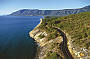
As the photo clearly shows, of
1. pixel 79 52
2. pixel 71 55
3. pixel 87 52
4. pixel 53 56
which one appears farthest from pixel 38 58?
pixel 87 52

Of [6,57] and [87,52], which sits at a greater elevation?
[87,52]

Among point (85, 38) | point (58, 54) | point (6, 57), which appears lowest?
point (6, 57)

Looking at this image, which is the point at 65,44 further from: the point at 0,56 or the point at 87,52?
the point at 0,56

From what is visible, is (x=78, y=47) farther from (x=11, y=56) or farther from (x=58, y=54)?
(x=11, y=56)

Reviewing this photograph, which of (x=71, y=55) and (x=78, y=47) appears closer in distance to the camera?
(x=71, y=55)

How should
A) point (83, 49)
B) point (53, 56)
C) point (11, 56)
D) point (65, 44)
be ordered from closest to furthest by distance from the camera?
point (53, 56) < point (83, 49) < point (11, 56) < point (65, 44)

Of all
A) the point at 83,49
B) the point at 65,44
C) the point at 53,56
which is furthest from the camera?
the point at 65,44

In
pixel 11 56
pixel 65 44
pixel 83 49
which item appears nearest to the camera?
pixel 83 49

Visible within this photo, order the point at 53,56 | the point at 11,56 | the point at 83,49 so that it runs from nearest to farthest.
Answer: the point at 53,56 < the point at 83,49 < the point at 11,56

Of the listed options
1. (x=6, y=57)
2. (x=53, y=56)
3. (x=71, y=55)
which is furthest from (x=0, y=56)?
(x=71, y=55)
